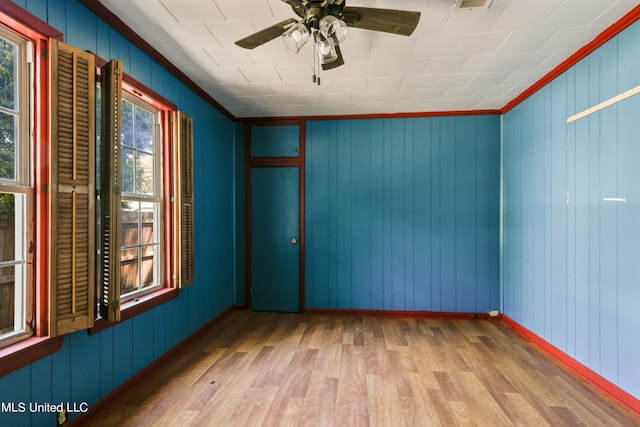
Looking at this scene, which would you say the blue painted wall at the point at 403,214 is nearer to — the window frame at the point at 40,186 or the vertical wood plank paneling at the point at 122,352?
the vertical wood plank paneling at the point at 122,352

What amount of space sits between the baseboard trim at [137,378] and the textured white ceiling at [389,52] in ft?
8.45

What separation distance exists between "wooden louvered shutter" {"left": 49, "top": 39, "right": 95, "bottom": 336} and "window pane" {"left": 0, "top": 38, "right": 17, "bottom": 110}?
0.17 m

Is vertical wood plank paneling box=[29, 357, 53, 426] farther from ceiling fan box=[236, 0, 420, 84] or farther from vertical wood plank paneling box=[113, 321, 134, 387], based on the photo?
ceiling fan box=[236, 0, 420, 84]

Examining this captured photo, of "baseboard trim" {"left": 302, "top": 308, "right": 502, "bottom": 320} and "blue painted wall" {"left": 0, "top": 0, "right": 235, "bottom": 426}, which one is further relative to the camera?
"baseboard trim" {"left": 302, "top": 308, "right": 502, "bottom": 320}

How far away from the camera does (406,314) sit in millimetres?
4301

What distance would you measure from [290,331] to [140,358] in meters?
1.63

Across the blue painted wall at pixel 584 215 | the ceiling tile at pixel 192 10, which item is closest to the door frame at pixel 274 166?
the ceiling tile at pixel 192 10

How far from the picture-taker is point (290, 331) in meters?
3.80

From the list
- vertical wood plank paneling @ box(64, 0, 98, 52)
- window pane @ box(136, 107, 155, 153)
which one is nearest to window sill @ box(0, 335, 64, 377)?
window pane @ box(136, 107, 155, 153)

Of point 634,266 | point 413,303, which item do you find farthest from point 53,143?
point 413,303

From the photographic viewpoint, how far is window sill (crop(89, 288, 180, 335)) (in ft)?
7.03

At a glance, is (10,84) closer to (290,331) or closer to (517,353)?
(290,331)

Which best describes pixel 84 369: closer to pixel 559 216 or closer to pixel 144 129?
pixel 144 129

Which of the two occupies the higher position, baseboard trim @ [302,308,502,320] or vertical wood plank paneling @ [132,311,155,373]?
vertical wood plank paneling @ [132,311,155,373]
